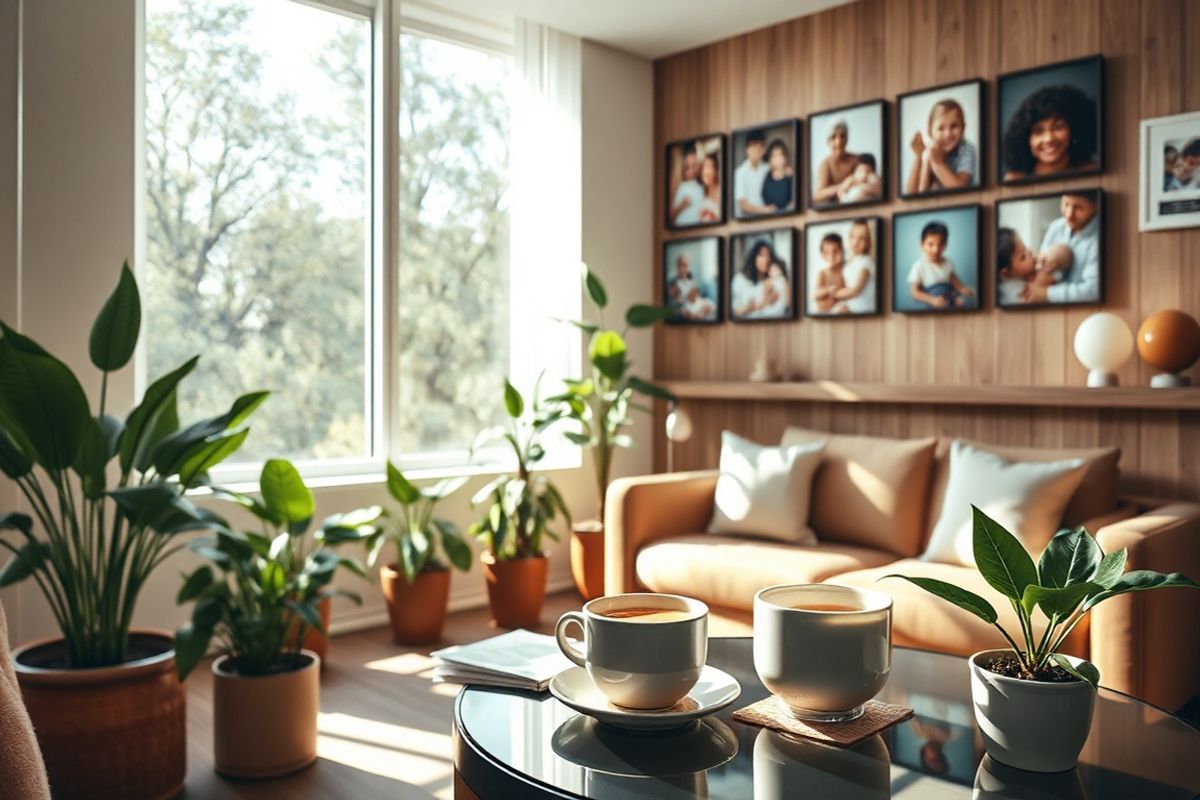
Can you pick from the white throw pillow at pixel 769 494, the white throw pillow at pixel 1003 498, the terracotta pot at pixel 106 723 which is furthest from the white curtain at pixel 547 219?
the terracotta pot at pixel 106 723

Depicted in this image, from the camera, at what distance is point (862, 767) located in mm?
1195

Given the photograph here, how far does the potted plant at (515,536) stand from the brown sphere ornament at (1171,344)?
6.95ft

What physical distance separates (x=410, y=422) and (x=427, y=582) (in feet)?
2.76

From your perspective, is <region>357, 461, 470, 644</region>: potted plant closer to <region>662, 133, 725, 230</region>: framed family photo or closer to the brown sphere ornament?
<region>662, 133, 725, 230</region>: framed family photo

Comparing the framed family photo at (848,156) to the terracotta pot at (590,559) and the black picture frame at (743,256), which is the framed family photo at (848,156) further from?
the terracotta pot at (590,559)

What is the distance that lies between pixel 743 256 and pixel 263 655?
9.26 feet

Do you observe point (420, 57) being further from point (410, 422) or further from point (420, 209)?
point (410, 422)

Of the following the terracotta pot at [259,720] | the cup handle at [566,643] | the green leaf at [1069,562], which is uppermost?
the green leaf at [1069,562]

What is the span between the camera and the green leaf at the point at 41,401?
2080 mm

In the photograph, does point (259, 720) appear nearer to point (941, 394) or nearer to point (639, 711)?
point (639, 711)

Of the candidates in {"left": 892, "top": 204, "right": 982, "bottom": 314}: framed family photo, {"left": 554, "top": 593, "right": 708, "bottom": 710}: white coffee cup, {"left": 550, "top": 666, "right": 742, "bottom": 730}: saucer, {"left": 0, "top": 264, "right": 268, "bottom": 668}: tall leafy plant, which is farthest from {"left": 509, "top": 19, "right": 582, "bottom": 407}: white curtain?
{"left": 554, "top": 593, "right": 708, "bottom": 710}: white coffee cup

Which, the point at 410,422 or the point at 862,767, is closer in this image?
the point at 862,767

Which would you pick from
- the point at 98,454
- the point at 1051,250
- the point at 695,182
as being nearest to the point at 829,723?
the point at 98,454

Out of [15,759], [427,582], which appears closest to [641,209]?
[427,582]
